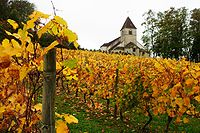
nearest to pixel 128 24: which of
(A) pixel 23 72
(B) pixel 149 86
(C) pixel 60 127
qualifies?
(B) pixel 149 86

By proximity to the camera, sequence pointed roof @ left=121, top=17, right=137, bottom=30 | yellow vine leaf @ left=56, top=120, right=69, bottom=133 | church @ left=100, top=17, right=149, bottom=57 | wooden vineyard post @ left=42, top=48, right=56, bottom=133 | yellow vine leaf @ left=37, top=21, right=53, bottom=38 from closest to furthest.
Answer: yellow vine leaf @ left=37, top=21, right=53, bottom=38
wooden vineyard post @ left=42, top=48, right=56, bottom=133
yellow vine leaf @ left=56, top=120, right=69, bottom=133
church @ left=100, top=17, right=149, bottom=57
pointed roof @ left=121, top=17, right=137, bottom=30

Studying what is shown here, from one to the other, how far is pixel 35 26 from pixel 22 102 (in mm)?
586

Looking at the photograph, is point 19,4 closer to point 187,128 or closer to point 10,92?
point 187,128

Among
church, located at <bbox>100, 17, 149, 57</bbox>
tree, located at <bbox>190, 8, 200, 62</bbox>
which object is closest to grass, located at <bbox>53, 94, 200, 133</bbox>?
tree, located at <bbox>190, 8, 200, 62</bbox>

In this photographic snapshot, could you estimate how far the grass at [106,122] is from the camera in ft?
25.8

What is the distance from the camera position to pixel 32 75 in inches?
60.9

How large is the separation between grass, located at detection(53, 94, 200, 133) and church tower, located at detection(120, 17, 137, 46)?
7667cm

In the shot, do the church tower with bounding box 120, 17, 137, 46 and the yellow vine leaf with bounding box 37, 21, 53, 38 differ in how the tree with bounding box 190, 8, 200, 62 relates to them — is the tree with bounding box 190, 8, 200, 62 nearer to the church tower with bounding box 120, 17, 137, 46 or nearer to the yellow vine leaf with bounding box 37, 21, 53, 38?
the church tower with bounding box 120, 17, 137, 46

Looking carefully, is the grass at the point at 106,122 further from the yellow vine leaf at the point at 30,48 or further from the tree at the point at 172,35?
the tree at the point at 172,35

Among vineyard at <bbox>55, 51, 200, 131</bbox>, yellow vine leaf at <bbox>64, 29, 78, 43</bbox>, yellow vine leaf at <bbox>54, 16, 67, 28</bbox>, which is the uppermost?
yellow vine leaf at <bbox>54, 16, 67, 28</bbox>

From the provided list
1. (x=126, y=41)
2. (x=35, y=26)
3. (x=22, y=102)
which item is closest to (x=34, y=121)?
(x=22, y=102)

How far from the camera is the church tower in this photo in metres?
86.8

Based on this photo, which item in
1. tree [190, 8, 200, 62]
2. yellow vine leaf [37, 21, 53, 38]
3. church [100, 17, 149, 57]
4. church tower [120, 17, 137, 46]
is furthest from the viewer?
church tower [120, 17, 137, 46]

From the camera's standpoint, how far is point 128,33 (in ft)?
289
